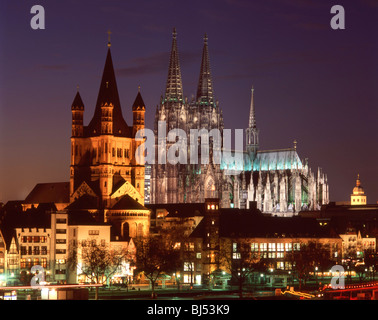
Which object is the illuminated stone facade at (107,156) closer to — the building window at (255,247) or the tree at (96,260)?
the building window at (255,247)

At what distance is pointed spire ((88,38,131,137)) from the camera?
515ft

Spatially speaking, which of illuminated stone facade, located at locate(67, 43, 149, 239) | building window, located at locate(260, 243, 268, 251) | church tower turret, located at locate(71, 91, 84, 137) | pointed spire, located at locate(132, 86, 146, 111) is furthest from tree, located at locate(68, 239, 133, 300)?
pointed spire, located at locate(132, 86, 146, 111)

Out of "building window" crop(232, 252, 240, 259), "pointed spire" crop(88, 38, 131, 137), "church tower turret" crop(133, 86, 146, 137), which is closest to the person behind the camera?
"building window" crop(232, 252, 240, 259)

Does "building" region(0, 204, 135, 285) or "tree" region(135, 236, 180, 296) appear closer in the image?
"tree" region(135, 236, 180, 296)

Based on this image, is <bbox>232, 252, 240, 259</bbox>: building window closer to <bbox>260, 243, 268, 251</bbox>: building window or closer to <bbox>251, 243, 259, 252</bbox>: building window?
<bbox>251, 243, 259, 252</bbox>: building window

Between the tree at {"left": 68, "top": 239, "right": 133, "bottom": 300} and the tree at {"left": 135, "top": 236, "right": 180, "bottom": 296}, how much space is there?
179 centimetres

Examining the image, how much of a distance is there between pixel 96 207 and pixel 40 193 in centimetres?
1445

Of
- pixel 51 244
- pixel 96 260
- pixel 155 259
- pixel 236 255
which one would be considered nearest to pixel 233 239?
pixel 236 255

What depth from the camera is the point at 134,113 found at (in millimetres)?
159500

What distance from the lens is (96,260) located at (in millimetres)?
127750

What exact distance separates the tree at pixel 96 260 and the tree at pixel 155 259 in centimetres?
179

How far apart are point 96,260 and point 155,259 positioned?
22.1 ft

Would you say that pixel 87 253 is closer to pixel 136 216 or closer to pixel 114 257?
pixel 114 257
